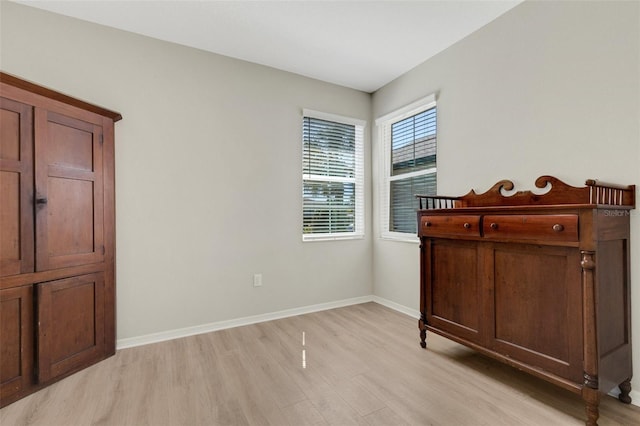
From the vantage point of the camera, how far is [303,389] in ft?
5.94

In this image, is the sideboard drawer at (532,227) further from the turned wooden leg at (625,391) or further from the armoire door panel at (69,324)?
the armoire door panel at (69,324)

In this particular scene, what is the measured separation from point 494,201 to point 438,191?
614 millimetres

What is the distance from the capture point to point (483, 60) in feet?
8.05

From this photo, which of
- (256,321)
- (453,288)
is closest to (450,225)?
(453,288)

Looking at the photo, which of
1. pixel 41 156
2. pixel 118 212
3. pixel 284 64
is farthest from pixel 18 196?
pixel 284 64

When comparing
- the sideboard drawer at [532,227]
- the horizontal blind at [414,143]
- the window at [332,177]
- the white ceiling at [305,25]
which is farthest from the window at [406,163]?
the sideboard drawer at [532,227]

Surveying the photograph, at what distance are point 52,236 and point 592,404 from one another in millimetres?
3184

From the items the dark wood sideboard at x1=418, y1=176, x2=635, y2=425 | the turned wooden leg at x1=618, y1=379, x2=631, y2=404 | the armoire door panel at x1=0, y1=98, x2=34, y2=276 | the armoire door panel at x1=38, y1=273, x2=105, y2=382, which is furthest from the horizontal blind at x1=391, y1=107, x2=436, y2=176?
the armoire door panel at x1=0, y1=98, x2=34, y2=276

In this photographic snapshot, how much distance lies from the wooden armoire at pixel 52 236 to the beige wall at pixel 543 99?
281cm

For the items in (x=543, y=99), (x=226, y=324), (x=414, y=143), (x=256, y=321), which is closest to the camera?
Answer: (x=543, y=99)

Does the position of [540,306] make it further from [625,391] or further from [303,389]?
[303,389]

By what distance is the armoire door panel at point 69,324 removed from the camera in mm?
1867

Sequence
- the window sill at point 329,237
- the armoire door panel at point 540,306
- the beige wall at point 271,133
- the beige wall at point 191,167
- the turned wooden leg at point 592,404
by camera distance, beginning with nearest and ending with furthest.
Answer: the turned wooden leg at point 592,404 → the armoire door panel at point 540,306 → the beige wall at point 271,133 → the beige wall at point 191,167 → the window sill at point 329,237

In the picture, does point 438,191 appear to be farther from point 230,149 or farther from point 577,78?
point 230,149
